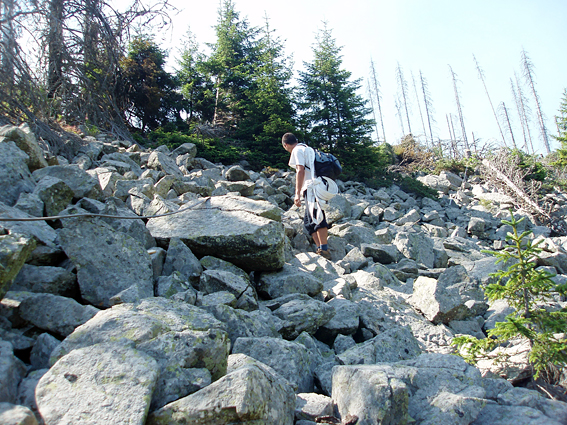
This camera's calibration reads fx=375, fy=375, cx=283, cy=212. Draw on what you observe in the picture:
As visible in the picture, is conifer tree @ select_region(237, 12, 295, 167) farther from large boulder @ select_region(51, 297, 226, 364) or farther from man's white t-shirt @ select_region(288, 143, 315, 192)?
large boulder @ select_region(51, 297, 226, 364)

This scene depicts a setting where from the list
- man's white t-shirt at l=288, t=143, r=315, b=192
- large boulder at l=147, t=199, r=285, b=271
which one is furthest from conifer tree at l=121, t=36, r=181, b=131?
large boulder at l=147, t=199, r=285, b=271

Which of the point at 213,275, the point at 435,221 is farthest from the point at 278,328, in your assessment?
the point at 435,221

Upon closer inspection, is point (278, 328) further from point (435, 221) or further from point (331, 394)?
point (435, 221)

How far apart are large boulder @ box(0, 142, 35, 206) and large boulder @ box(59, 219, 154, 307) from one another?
4.29 feet

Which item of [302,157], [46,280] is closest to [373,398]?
[46,280]

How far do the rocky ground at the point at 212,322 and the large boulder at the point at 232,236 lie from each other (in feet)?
0.07

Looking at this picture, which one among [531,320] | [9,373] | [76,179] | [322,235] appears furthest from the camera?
[322,235]

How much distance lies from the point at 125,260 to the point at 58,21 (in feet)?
21.5

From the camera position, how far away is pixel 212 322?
2455 millimetres

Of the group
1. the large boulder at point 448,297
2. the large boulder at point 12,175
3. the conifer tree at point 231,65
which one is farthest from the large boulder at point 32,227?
the conifer tree at point 231,65

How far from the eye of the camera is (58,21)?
739 cm

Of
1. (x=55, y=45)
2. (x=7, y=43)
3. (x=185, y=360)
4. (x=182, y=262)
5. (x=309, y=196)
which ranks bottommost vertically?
(x=185, y=360)

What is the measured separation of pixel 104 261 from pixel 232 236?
4.54 ft

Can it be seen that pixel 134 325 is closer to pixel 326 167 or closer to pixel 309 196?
pixel 309 196
